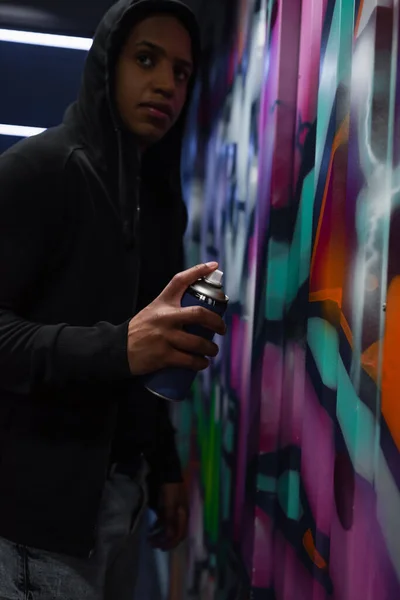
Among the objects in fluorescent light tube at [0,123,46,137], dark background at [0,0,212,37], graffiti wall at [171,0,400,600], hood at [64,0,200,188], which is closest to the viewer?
graffiti wall at [171,0,400,600]

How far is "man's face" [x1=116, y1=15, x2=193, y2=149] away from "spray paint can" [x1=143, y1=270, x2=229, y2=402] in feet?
1.47

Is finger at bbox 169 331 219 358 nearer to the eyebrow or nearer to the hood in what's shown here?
the hood

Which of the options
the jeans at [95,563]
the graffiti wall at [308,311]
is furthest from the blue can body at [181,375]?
the jeans at [95,563]

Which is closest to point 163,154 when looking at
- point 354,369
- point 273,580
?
point 354,369

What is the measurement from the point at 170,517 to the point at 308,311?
633 mm

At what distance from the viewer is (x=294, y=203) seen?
121cm

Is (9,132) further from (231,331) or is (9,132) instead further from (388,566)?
(388,566)

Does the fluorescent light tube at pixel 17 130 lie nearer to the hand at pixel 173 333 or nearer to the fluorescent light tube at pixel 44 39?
the fluorescent light tube at pixel 44 39

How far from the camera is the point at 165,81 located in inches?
48.5

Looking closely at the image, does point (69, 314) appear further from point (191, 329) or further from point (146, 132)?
point (146, 132)

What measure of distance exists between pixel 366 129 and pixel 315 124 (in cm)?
29

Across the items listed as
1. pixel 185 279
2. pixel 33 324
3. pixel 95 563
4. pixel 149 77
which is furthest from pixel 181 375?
pixel 149 77

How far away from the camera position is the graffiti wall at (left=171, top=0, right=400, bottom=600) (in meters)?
0.81

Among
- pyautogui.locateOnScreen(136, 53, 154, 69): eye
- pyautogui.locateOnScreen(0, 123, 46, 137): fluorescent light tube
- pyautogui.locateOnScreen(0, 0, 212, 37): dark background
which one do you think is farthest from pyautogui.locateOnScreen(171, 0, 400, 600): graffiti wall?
pyautogui.locateOnScreen(0, 123, 46, 137): fluorescent light tube
